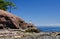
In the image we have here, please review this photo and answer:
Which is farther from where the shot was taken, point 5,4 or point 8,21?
point 5,4

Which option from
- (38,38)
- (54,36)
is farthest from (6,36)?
(54,36)

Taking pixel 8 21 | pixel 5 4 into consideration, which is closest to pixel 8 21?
pixel 8 21

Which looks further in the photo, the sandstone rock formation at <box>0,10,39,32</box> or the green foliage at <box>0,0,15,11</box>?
the green foliage at <box>0,0,15,11</box>

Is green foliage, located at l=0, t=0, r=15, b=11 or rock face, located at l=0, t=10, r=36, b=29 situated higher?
green foliage, located at l=0, t=0, r=15, b=11

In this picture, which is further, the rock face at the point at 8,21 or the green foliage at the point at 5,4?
the green foliage at the point at 5,4

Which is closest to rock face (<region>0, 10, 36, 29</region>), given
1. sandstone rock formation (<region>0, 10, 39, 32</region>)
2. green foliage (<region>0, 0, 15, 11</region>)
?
sandstone rock formation (<region>0, 10, 39, 32</region>)

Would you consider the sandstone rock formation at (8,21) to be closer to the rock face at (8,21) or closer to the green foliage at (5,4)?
the rock face at (8,21)

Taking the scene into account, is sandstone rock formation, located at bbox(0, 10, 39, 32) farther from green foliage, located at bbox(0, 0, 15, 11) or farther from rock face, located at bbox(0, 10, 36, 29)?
green foliage, located at bbox(0, 0, 15, 11)

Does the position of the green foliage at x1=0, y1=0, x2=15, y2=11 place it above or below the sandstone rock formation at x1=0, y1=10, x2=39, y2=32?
above

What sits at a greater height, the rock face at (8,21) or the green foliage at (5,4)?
the green foliage at (5,4)

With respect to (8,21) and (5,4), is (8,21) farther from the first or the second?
(5,4)

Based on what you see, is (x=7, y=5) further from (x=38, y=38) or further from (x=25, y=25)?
(x=38, y=38)

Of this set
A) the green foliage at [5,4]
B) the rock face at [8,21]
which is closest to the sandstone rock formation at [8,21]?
the rock face at [8,21]

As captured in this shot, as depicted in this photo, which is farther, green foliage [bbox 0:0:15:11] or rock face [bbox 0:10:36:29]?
green foliage [bbox 0:0:15:11]
